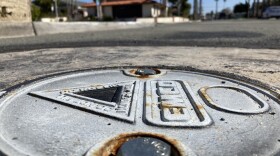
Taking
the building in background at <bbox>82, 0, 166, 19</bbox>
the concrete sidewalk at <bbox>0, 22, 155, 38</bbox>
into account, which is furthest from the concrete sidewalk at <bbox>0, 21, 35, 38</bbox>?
the building in background at <bbox>82, 0, 166, 19</bbox>

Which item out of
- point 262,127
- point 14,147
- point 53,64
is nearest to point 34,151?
point 14,147

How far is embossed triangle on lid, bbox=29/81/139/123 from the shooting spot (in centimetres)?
178

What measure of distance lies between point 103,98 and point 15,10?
23.6ft

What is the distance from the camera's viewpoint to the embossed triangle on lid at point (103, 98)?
70.1 inches

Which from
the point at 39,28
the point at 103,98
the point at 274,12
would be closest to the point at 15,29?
the point at 39,28

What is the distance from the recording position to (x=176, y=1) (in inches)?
2724

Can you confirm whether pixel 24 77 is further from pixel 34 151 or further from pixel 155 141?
pixel 155 141

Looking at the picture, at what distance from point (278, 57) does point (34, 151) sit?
3.58m

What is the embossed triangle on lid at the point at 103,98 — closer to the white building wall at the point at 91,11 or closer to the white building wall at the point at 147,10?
the white building wall at the point at 147,10

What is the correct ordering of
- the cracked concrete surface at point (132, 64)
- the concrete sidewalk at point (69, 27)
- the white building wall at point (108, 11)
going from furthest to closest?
the white building wall at point (108, 11) → the concrete sidewalk at point (69, 27) → the cracked concrete surface at point (132, 64)

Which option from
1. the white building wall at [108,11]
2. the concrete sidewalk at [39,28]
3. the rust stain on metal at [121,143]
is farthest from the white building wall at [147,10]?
the rust stain on metal at [121,143]

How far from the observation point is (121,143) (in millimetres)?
1402

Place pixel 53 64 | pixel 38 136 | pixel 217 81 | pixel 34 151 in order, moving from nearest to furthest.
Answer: pixel 34 151 → pixel 38 136 → pixel 217 81 → pixel 53 64

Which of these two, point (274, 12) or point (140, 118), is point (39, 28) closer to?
point (140, 118)
